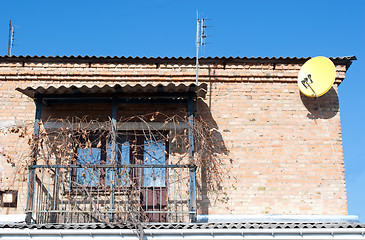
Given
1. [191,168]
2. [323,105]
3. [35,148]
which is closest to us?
[191,168]

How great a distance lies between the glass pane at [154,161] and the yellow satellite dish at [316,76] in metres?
3.17

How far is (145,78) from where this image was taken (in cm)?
1102

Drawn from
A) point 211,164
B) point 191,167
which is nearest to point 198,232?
point 191,167

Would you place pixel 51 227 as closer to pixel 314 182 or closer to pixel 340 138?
pixel 314 182

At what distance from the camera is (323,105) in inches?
426

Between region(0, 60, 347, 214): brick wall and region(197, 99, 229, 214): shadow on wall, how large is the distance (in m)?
0.02

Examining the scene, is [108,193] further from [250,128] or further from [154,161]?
[250,128]

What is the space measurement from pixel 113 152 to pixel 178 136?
4.90 ft

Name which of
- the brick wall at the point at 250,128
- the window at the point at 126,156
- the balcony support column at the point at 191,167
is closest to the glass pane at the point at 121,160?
the window at the point at 126,156

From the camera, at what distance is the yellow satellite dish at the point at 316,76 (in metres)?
Result: 10.2

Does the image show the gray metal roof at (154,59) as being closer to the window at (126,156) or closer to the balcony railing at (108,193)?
the window at (126,156)

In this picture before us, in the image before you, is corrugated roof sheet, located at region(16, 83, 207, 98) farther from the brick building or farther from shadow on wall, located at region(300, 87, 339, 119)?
shadow on wall, located at region(300, 87, 339, 119)

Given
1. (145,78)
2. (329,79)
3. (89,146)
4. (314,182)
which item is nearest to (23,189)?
(89,146)

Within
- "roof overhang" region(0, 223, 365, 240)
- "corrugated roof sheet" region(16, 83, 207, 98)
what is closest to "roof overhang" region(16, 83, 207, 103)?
"corrugated roof sheet" region(16, 83, 207, 98)
